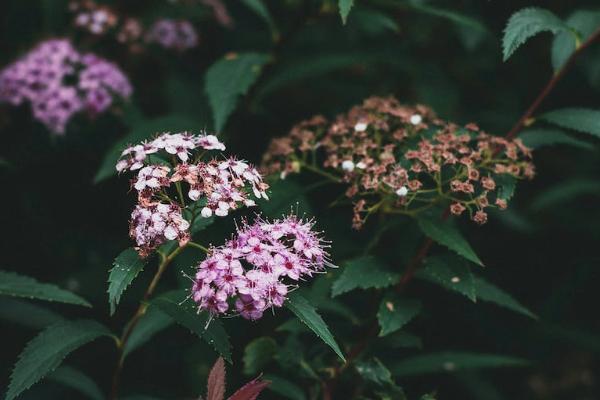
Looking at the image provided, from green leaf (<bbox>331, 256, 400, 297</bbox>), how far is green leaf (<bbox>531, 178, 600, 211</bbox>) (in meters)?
1.65

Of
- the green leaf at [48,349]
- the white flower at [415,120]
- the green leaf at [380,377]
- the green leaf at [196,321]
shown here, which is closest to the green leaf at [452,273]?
the green leaf at [380,377]

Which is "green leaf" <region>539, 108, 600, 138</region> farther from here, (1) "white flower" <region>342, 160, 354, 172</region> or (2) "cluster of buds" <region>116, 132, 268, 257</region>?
(2) "cluster of buds" <region>116, 132, 268, 257</region>

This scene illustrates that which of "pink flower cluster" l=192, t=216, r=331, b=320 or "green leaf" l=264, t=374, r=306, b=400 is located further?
"green leaf" l=264, t=374, r=306, b=400

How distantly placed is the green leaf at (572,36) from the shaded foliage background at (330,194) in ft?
1.34

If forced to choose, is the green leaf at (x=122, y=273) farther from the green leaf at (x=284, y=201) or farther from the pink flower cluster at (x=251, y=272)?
the green leaf at (x=284, y=201)

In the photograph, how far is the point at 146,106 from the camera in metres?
3.78

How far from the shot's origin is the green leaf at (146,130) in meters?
2.77

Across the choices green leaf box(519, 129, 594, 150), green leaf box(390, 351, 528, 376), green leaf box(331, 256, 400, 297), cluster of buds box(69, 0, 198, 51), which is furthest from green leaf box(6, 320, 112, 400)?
cluster of buds box(69, 0, 198, 51)

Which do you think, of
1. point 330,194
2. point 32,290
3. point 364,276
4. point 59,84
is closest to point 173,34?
point 59,84

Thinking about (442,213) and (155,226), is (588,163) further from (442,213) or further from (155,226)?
(155,226)

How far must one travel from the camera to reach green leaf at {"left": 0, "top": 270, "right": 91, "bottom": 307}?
2.07m

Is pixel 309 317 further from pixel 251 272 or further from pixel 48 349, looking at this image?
pixel 48 349

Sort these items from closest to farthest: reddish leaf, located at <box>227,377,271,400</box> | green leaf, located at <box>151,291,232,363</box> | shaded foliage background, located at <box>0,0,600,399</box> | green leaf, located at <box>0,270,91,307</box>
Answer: reddish leaf, located at <box>227,377,271,400</box>
green leaf, located at <box>151,291,232,363</box>
green leaf, located at <box>0,270,91,307</box>
shaded foliage background, located at <box>0,0,600,399</box>

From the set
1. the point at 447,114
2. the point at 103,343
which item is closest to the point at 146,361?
the point at 103,343
